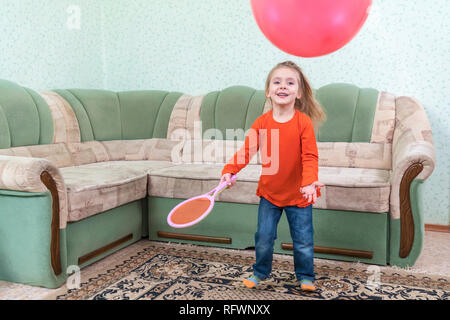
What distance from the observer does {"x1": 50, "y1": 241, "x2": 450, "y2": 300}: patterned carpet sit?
5.56 ft

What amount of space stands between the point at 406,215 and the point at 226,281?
89 cm

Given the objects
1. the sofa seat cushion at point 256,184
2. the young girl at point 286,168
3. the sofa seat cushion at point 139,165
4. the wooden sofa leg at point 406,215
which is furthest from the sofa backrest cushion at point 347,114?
the sofa seat cushion at point 139,165

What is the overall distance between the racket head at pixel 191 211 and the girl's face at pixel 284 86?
0.48 metres

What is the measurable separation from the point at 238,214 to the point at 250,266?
1.03 feet

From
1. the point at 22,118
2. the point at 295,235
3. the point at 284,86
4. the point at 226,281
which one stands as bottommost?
the point at 226,281

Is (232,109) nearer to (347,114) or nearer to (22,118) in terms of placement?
(347,114)

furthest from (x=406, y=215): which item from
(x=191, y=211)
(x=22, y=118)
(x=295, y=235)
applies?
(x=22, y=118)

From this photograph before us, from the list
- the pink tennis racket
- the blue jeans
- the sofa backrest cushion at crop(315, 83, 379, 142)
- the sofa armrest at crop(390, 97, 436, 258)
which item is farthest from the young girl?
the sofa backrest cushion at crop(315, 83, 379, 142)

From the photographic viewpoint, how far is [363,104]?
2545mm

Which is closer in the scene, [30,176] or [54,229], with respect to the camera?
[30,176]

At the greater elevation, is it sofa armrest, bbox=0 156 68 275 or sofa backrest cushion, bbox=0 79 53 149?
sofa backrest cushion, bbox=0 79 53 149

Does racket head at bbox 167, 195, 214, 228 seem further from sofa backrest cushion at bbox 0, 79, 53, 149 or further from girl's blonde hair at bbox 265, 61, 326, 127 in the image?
sofa backrest cushion at bbox 0, 79, 53, 149

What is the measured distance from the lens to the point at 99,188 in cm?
203

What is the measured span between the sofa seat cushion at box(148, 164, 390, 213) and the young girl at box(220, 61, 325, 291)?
35cm
